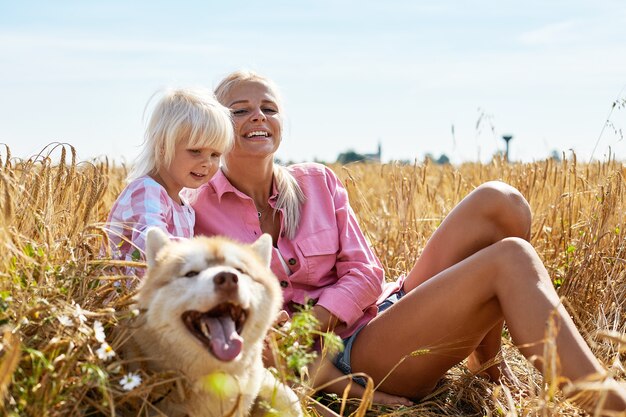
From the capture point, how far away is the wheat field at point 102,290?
2.07 meters

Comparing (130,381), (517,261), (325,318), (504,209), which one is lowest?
(325,318)

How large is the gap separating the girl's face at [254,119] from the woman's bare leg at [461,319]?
1092mm

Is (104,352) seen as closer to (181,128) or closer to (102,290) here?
(102,290)

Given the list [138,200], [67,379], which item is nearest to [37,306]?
[67,379]

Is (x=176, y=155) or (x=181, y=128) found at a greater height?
(x=181, y=128)

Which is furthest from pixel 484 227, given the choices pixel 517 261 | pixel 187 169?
pixel 187 169

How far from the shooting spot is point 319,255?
361cm

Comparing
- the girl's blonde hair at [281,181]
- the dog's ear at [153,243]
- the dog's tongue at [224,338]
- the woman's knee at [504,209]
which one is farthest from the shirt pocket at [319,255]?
the dog's tongue at [224,338]

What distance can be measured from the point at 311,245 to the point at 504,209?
98 cm

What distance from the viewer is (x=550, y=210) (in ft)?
17.1

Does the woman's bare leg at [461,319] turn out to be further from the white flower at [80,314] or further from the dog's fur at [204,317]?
the white flower at [80,314]

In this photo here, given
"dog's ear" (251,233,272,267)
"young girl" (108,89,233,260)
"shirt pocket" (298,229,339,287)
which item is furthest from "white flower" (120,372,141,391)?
"shirt pocket" (298,229,339,287)

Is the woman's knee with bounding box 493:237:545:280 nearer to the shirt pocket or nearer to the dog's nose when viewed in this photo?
the shirt pocket

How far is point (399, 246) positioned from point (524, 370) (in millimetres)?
1615
